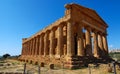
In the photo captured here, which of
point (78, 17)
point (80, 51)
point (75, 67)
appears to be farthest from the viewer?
point (78, 17)

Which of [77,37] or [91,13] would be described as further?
[91,13]

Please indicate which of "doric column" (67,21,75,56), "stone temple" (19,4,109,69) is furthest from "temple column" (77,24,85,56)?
"doric column" (67,21,75,56)


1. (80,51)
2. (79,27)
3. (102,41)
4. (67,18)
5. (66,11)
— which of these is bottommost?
(80,51)

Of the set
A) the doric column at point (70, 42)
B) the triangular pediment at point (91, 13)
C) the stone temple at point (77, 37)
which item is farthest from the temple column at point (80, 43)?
the triangular pediment at point (91, 13)

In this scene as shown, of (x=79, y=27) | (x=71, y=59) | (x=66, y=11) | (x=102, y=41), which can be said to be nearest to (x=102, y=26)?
(x=102, y=41)

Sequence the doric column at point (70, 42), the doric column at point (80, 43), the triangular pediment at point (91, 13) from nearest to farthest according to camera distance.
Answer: the doric column at point (70, 42) → the doric column at point (80, 43) → the triangular pediment at point (91, 13)

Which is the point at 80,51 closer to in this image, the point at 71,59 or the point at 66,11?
the point at 71,59

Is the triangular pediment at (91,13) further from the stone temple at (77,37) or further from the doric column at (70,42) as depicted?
the doric column at (70,42)

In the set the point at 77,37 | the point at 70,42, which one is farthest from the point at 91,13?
the point at 70,42

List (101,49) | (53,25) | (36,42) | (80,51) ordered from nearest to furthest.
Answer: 1. (80,51)
2. (53,25)
3. (101,49)
4. (36,42)

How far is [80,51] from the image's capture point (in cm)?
1997

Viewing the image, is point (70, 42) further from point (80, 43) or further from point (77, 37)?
point (77, 37)

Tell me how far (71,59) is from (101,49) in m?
13.0

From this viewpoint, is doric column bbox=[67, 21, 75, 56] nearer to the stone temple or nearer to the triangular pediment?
the stone temple
